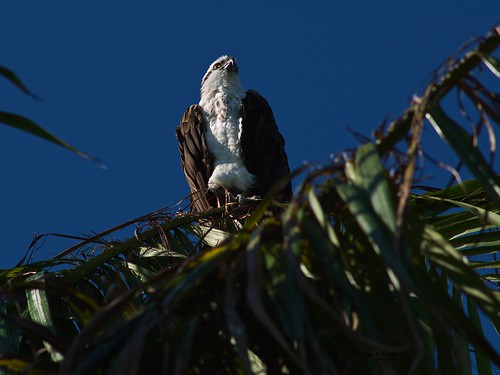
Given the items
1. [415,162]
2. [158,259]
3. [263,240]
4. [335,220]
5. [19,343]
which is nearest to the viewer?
[415,162]

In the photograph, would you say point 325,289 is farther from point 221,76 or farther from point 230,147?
point 221,76

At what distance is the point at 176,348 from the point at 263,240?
0.30 metres

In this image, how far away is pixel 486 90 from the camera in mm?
2027

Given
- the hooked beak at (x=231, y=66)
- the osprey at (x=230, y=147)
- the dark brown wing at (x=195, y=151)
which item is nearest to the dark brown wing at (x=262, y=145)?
the osprey at (x=230, y=147)

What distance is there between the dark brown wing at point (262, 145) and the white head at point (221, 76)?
1.23ft

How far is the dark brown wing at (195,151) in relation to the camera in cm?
657

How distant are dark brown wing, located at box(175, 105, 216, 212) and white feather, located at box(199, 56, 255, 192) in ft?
0.18

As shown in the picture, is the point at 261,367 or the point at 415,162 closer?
the point at 415,162

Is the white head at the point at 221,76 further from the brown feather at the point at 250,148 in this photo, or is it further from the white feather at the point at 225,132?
the brown feather at the point at 250,148

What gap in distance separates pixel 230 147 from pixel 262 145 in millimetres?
249

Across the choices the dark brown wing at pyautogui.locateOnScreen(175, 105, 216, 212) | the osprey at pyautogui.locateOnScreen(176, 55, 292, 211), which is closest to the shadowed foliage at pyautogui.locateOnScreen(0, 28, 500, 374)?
the osprey at pyautogui.locateOnScreen(176, 55, 292, 211)

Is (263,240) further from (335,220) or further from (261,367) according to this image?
(261,367)

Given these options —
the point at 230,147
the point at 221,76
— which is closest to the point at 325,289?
the point at 230,147

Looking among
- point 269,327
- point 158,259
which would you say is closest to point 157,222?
point 158,259
